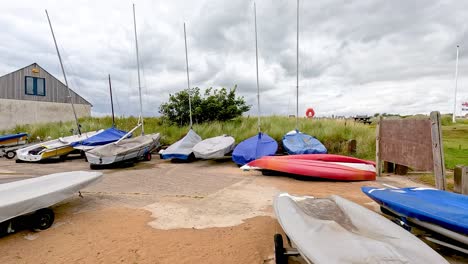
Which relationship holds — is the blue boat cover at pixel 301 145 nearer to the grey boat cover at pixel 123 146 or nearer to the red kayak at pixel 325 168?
the red kayak at pixel 325 168

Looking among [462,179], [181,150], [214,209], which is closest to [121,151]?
[181,150]

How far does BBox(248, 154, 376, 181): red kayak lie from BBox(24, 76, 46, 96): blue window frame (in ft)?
73.6

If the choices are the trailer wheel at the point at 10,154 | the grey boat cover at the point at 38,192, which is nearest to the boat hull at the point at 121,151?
the grey boat cover at the point at 38,192

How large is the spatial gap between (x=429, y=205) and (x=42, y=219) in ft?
14.8

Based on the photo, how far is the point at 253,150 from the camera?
8.22 metres

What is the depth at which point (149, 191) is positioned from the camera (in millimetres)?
5320

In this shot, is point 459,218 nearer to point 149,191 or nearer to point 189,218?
point 189,218

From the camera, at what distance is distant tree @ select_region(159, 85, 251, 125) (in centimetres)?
1360

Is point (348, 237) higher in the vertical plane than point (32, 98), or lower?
lower

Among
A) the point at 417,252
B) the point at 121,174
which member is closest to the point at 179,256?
the point at 417,252

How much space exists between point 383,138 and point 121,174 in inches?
260

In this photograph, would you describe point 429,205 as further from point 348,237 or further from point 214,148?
point 214,148

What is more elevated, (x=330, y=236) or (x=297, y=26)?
(x=297, y=26)

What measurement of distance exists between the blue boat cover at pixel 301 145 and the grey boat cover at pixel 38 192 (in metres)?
5.46
